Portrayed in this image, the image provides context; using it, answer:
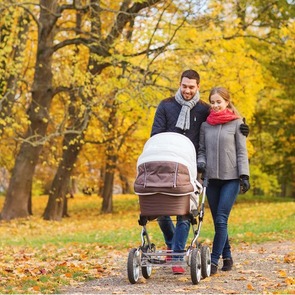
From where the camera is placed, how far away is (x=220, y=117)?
7.97 meters

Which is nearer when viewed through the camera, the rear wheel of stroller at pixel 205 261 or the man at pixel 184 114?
the rear wheel of stroller at pixel 205 261

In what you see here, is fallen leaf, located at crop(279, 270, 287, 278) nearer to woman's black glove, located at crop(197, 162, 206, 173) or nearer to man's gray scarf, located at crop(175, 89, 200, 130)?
woman's black glove, located at crop(197, 162, 206, 173)

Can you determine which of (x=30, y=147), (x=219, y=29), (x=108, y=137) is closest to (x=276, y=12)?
(x=219, y=29)

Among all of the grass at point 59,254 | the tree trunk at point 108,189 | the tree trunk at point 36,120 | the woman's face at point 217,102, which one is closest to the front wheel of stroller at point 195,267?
the grass at point 59,254

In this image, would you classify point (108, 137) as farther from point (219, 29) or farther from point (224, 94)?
point (224, 94)

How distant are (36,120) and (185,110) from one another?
48.2 feet

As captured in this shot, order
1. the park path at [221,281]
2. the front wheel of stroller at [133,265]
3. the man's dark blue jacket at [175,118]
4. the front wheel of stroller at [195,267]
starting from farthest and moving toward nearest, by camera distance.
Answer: the man's dark blue jacket at [175,118]
the front wheel of stroller at [133,265]
the front wheel of stroller at [195,267]
the park path at [221,281]

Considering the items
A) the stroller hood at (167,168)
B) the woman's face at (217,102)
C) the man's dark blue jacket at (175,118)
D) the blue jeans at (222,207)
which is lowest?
the blue jeans at (222,207)

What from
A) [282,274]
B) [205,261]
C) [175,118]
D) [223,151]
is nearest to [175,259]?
[205,261]

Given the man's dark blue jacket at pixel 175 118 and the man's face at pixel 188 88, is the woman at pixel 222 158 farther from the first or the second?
the man's face at pixel 188 88

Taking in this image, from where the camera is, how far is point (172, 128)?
8125mm

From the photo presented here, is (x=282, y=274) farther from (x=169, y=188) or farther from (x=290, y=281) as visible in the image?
(x=169, y=188)

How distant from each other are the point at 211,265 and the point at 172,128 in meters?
1.54

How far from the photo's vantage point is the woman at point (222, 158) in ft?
26.2
